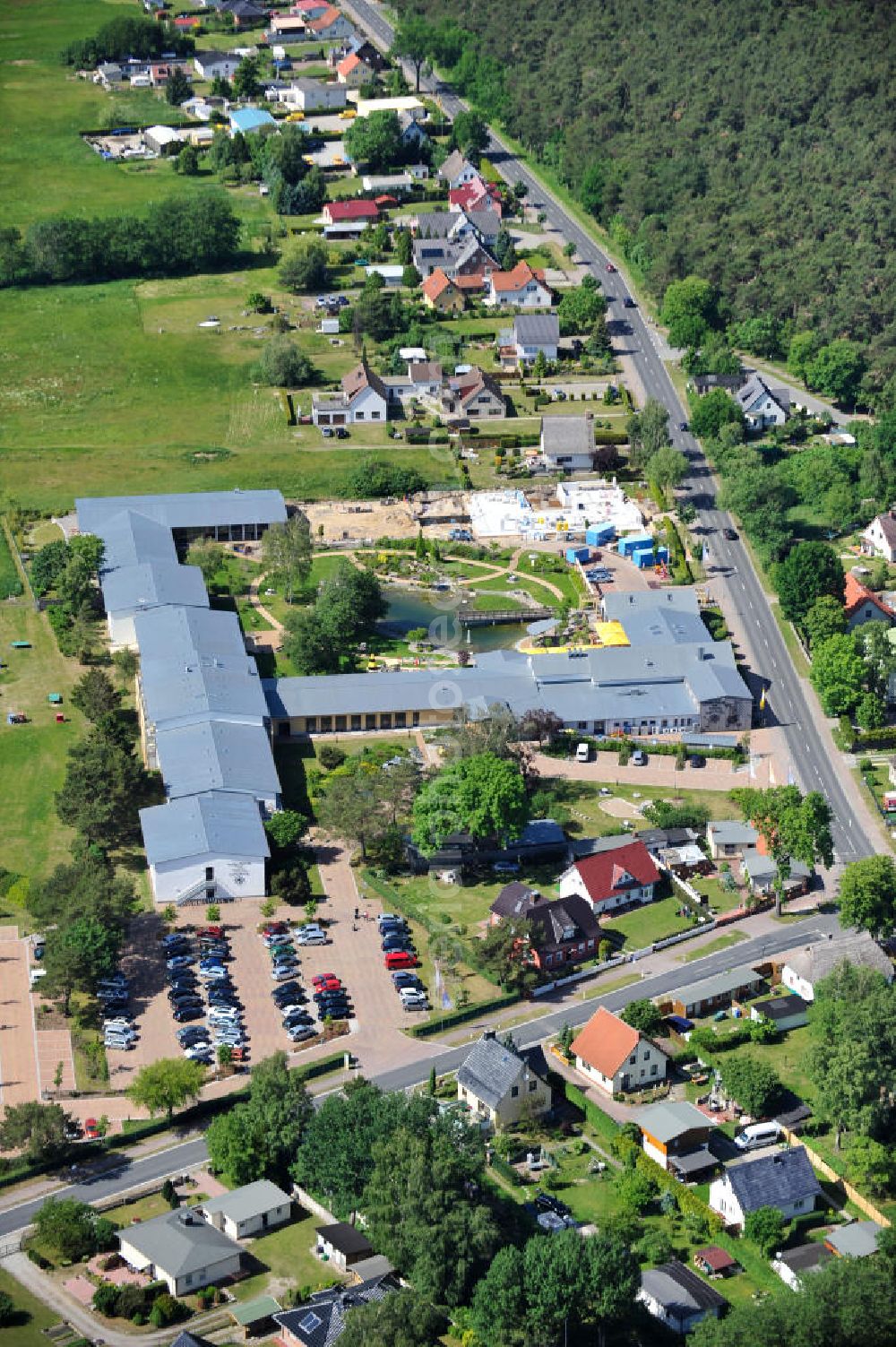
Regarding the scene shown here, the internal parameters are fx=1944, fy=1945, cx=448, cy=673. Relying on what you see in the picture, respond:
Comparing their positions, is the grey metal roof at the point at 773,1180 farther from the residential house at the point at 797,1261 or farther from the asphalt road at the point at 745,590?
the asphalt road at the point at 745,590

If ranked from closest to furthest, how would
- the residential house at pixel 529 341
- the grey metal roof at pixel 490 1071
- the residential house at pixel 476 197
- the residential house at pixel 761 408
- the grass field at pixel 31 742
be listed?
the grey metal roof at pixel 490 1071, the grass field at pixel 31 742, the residential house at pixel 761 408, the residential house at pixel 529 341, the residential house at pixel 476 197

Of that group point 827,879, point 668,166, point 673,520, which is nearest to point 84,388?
point 673,520

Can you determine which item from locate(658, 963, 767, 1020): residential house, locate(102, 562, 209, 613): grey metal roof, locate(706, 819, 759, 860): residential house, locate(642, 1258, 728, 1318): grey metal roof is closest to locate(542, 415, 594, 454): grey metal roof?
locate(102, 562, 209, 613): grey metal roof

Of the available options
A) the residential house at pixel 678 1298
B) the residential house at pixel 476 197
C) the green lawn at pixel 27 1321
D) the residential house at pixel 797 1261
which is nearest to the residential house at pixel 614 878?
the residential house at pixel 797 1261

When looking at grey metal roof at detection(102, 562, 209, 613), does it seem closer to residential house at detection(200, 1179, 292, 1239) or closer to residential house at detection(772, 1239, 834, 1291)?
residential house at detection(200, 1179, 292, 1239)

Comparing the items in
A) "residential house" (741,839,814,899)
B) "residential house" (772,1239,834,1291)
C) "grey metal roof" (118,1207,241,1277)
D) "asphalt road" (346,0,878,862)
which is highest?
"grey metal roof" (118,1207,241,1277)
